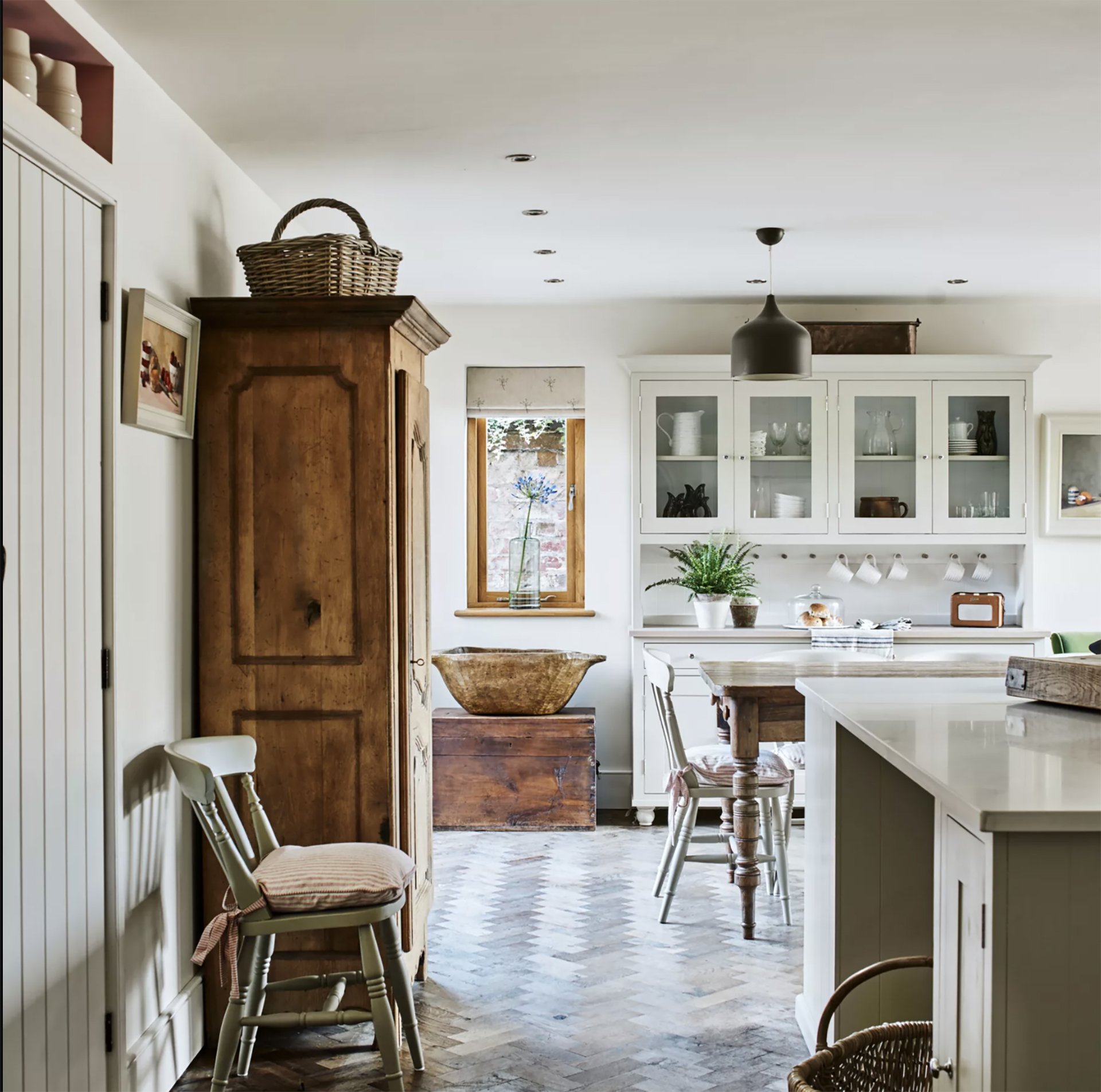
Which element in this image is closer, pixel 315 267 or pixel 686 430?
pixel 315 267

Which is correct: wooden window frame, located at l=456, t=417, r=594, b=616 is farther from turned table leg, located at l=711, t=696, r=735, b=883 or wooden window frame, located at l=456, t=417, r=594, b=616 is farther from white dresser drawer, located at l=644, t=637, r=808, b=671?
turned table leg, located at l=711, t=696, r=735, b=883

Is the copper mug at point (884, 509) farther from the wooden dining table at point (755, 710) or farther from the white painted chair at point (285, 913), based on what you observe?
the white painted chair at point (285, 913)

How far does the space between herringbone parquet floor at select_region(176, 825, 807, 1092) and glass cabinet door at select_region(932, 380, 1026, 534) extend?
76.3 inches

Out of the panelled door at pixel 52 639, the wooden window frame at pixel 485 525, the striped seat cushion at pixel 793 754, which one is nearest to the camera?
the panelled door at pixel 52 639

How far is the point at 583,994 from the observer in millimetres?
3352

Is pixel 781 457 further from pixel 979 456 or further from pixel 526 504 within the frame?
pixel 526 504

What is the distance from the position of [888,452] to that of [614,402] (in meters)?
1.35

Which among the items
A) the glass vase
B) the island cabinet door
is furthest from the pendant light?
the island cabinet door

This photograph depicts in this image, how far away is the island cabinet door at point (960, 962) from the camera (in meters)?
1.55

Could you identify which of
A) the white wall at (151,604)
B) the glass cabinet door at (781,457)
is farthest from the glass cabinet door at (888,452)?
the white wall at (151,604)

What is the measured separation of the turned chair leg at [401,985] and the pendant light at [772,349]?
2.17 m

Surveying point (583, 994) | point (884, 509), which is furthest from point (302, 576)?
point (884, 509)

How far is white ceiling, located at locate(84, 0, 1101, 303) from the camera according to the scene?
2.50 metres

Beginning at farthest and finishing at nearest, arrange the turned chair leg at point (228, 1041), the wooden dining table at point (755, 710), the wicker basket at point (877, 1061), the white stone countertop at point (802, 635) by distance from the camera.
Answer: the white stone countertop at point (802, 635) → the wooden dining table at point (755, 710) → the turned chair leg at point (228, 1041) → the wicker basket at point (877, 1061)
